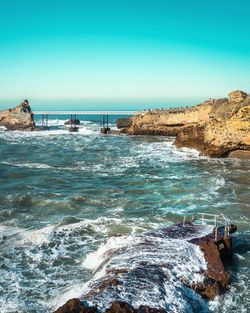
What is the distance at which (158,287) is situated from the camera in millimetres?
9500

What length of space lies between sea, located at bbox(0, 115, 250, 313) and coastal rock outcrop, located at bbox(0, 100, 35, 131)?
43.7 m

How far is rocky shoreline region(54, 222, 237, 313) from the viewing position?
25.8 feet

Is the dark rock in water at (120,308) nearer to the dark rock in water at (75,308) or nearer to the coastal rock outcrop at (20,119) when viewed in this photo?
the dark rock in water at (75,308)

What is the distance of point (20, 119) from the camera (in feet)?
262

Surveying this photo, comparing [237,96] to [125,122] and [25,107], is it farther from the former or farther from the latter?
[25,107]

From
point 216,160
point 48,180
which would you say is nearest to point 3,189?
point 48,180

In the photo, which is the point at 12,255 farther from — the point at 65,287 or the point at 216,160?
the point at 216,160

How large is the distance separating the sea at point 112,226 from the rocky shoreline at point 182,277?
0.19m

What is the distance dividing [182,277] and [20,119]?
242ft

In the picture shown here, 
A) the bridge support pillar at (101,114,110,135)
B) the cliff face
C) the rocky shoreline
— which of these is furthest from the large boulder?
the rocky shoreline

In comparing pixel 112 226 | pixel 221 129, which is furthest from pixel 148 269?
pixel 221 129

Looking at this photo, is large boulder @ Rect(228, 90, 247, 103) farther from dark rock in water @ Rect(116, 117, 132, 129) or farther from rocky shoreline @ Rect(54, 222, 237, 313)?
rocky shoreline @ Rect(54, 222, 237, 313)

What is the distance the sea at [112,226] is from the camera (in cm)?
1041

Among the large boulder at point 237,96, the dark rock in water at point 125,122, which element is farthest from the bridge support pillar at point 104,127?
the large boulder at point 237,96
